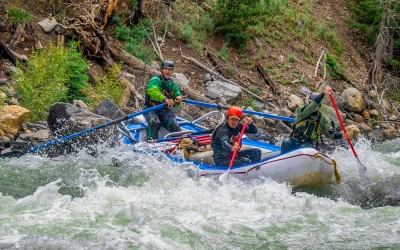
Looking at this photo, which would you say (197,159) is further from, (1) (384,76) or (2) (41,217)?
(1) (384,76)

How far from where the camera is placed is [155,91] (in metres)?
9.57

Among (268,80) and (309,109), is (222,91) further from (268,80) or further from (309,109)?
(309,109)

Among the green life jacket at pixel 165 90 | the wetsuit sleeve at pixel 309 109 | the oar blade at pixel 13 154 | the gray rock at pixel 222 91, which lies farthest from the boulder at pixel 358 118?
the oar blade at pixel 13 154

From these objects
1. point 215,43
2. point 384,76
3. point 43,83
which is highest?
point 43,83

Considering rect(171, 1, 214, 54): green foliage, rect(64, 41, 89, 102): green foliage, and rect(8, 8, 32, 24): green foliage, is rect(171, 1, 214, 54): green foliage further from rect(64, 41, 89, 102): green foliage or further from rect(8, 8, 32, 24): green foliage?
rect(64, 41, 89, 102): green foliage

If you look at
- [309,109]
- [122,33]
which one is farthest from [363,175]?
[122,33]

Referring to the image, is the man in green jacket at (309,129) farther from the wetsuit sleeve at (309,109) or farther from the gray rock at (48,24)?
the gray rock at (48,24)

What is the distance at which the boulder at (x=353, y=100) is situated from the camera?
1630 cm

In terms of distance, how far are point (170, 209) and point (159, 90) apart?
10.8 ft

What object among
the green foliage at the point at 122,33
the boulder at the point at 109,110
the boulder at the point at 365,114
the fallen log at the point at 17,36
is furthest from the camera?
the boulder at the point at 365,114

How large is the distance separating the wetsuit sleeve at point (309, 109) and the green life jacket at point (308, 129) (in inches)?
3.0

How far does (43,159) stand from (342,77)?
11754mm

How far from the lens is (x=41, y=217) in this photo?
20.3 feet

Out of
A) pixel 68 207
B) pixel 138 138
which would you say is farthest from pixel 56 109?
pixel 68 207
